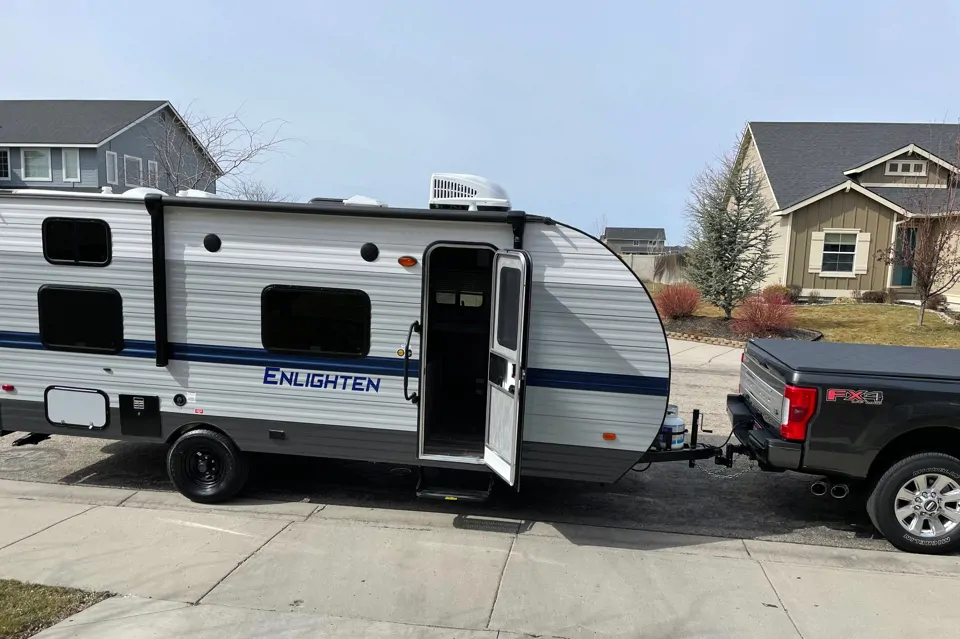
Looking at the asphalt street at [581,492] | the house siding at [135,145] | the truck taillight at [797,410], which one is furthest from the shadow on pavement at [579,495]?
the house siding at [135,145]

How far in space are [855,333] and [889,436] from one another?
1297 cm

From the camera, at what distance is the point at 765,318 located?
16.4 m

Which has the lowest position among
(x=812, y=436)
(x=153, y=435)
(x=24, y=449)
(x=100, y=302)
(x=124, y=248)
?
(x=24, y=449)

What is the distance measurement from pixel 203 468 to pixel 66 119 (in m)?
30.2

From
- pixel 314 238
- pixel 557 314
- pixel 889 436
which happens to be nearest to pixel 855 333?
pixel 889 436

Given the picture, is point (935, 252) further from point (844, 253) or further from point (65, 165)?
point (65, 165)

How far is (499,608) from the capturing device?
4281 millimetres

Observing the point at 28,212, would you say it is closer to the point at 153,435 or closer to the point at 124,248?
the point at 124,248

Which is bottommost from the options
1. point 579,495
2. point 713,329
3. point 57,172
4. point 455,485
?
point 579,495

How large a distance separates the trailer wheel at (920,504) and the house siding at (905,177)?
2205cm

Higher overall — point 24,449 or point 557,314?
point 557,314

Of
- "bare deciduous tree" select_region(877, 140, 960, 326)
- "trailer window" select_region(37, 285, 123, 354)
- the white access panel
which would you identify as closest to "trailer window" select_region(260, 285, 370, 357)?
"trailer window" select_region(37, 285, 123, 354)

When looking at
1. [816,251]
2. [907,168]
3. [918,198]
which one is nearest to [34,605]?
[816,251]

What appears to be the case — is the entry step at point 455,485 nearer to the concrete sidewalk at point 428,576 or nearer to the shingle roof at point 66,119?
the concrete sidewalk at point 428,576
